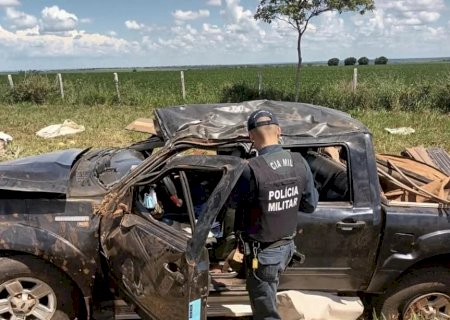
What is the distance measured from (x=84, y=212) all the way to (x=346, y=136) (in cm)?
189

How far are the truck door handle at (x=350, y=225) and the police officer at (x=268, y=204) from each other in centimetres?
49

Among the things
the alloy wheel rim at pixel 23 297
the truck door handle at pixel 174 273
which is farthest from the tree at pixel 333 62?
the truck door handle at pixel 174 273

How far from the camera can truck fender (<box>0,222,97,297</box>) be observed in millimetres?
3258

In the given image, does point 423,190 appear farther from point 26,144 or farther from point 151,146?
point 26,144

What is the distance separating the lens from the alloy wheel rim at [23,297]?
3342 millimetres

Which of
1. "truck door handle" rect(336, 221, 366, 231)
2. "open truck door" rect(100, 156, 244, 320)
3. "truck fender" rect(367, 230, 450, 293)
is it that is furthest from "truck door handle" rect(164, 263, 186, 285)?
"truck fender" rect(367, 230, 450, 293)

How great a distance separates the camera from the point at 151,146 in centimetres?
438

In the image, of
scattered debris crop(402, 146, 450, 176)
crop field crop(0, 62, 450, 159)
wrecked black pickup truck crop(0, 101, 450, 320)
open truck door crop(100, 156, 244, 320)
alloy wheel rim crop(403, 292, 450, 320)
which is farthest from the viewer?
crop field crop(0, 62, 450, 159)

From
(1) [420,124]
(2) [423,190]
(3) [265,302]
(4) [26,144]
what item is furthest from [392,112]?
(3) [265,302]

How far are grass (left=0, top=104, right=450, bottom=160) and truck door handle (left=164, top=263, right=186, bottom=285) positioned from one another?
7451 mm

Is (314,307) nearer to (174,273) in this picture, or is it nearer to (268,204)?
(268,204)

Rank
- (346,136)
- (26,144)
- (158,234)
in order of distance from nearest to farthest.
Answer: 1. (158,234)
2. (346,136)
3. (26,144)

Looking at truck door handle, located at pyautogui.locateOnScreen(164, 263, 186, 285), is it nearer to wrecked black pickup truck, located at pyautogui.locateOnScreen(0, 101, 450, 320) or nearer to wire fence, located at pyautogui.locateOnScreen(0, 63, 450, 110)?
wrecked black pickup truck, located at pyautogui.locateOnScreen(0, 101, 450, 320)

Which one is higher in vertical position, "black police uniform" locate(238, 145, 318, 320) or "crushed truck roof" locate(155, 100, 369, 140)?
"crushed truck roof" locate(155, 100, 369, 140)
